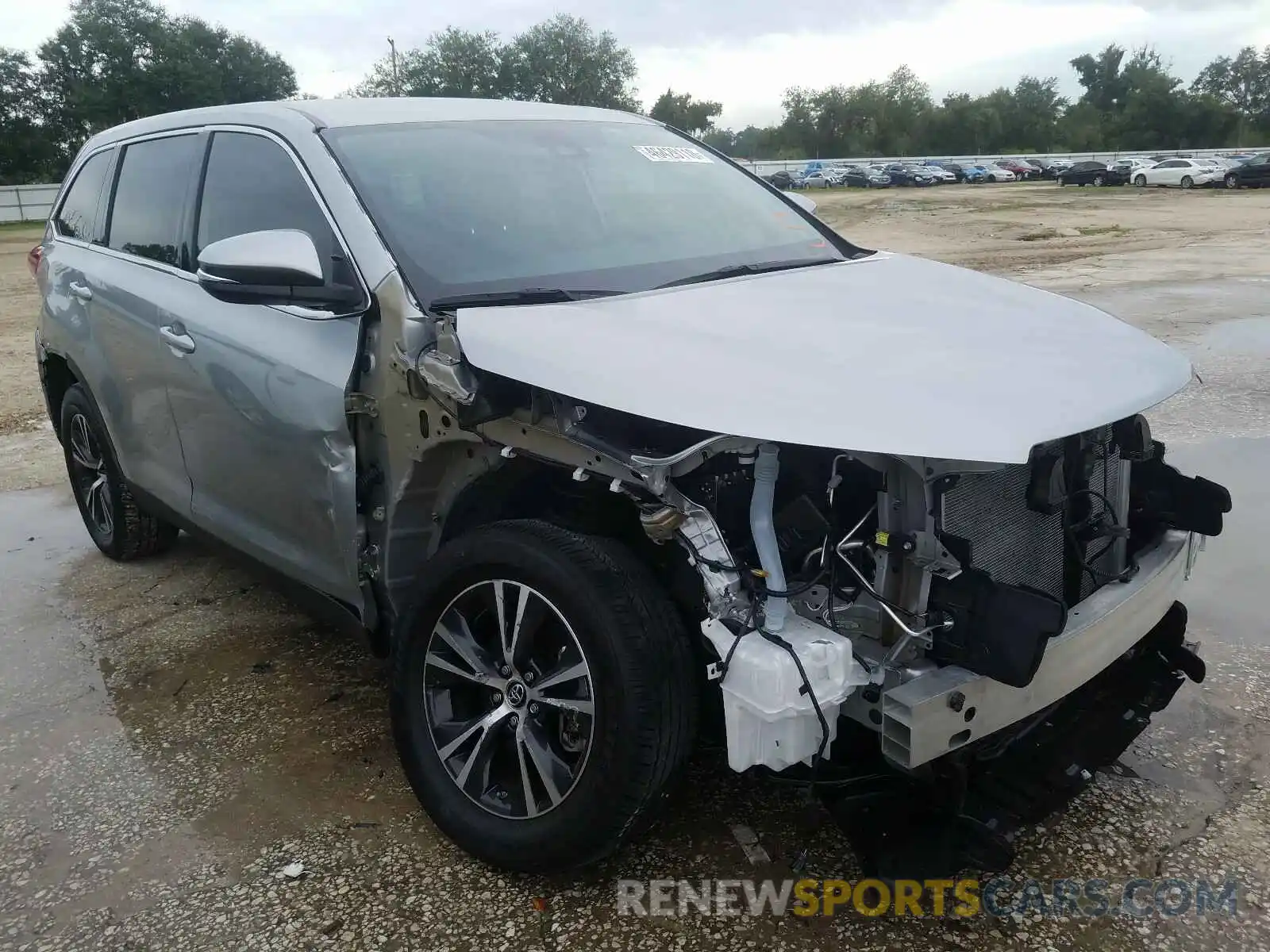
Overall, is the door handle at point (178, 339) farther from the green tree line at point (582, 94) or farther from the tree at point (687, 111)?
the tree at point (687, 111)

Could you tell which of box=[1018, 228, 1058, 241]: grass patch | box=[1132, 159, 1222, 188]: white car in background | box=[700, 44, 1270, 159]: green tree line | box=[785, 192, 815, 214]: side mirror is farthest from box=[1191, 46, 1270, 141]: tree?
box=[785, 192, 815, 214]: side mirror

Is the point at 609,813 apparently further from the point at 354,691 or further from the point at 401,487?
the point at 354,691

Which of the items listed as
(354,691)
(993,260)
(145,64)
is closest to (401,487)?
(354,691)

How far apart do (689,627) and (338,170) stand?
166 cm

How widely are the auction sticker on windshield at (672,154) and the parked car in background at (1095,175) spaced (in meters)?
48.6

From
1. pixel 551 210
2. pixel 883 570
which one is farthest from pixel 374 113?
pixel 883 570

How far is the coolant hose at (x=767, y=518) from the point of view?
2.14m

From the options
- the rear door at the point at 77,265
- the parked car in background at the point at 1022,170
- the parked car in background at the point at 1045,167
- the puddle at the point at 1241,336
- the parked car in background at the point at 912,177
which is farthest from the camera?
the parked car in background at the point at 1045,167

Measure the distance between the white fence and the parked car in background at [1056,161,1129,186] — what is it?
44364 mm

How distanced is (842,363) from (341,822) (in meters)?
1.85

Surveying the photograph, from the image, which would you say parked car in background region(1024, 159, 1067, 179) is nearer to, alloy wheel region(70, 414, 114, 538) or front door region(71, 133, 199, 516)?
alloy wheel region(70, 414, 114, 538)

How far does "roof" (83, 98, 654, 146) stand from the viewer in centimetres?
329

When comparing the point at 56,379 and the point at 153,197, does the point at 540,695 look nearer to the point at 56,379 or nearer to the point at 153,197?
the point at 153,197

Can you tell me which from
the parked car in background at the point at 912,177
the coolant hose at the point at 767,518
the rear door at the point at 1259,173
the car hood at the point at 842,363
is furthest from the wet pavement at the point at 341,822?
the parked car in background at the point at 912,177
